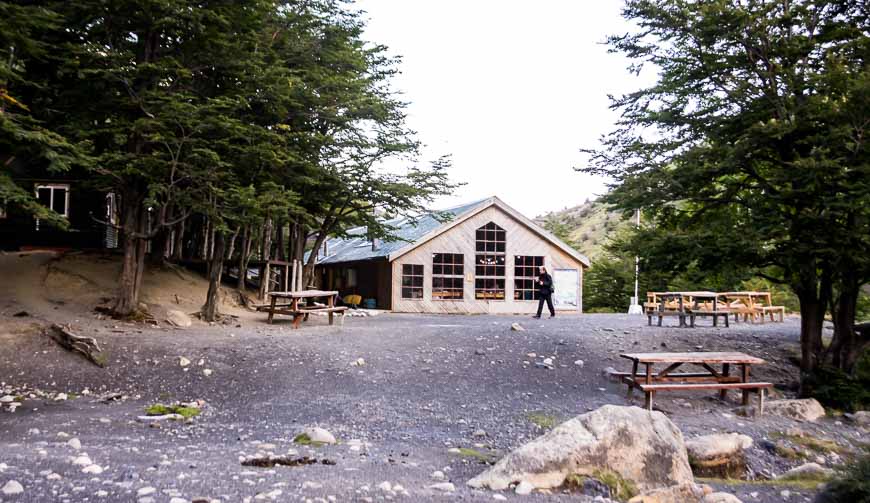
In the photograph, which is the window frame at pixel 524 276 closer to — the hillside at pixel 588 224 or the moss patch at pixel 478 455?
the moss patch at pixel 478 455

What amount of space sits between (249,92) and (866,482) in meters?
14.4

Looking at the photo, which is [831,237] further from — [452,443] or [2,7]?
[2,7]

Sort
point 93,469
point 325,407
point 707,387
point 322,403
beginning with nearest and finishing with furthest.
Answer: point 93,469, point 325,407, point 322,403, point 707,387

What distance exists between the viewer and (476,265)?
27625mm

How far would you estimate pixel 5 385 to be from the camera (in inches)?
381

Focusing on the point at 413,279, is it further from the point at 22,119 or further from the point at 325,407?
the point at 325,407

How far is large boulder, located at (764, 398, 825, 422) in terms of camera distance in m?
10.9

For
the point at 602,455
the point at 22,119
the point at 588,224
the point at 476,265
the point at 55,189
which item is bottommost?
the point at 602,455

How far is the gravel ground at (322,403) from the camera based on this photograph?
5.61 metres

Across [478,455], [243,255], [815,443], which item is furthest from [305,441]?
[243,255]

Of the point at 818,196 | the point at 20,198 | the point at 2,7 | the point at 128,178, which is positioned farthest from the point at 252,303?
the point at 818,196

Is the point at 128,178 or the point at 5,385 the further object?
the point at 128,178

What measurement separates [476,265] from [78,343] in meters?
18.3

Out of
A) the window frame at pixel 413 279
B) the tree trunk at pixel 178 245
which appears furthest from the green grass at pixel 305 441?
the window frame at pixel 413 279
